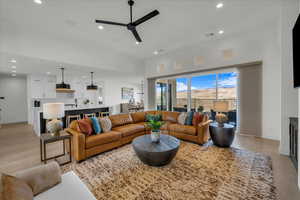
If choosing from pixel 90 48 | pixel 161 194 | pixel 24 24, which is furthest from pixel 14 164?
pixel 90 48

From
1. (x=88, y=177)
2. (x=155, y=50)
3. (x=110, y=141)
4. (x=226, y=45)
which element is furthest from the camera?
(x=155, y=50)

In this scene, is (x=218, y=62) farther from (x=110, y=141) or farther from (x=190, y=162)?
(x=110, y=141)

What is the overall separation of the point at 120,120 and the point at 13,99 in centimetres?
736

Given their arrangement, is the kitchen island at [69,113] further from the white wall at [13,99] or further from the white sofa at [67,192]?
the white sofa at [67,192]

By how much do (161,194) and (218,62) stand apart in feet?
15.2

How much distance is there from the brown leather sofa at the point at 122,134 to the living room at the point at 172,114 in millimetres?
26

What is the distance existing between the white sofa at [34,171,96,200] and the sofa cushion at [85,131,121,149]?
4.76 feet

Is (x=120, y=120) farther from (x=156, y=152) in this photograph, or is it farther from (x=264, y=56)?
(x=264, y=56)

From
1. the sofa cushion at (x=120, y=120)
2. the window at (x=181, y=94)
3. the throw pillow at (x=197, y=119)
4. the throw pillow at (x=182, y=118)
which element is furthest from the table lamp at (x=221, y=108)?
the window at (x=181, y=94)

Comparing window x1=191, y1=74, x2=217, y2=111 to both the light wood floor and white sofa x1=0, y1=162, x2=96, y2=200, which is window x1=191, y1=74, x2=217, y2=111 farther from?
white sofa x1=0, y1=162, x2=96, y2=200

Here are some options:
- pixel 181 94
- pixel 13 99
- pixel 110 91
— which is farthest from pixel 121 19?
pixel 13 99

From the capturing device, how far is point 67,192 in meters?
1.29

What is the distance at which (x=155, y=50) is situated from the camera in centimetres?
580

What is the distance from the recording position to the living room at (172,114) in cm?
198
